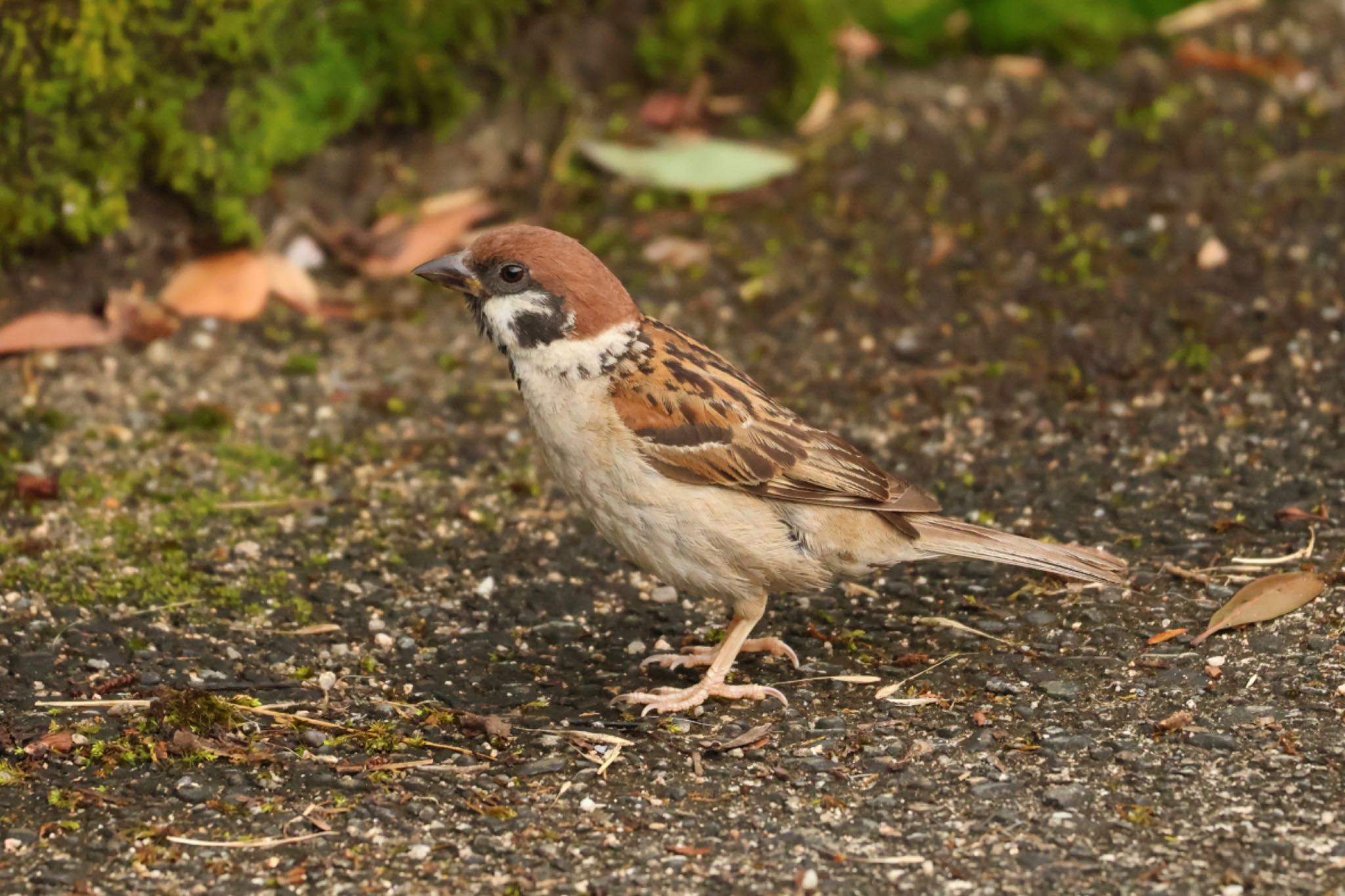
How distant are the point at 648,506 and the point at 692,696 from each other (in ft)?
1.93

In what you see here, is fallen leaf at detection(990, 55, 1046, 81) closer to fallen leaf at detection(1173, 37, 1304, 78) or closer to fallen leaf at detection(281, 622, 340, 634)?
fallen leaf at detection(1173, 37, 1304, 78)

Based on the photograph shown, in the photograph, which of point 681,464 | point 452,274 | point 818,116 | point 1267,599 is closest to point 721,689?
point 681,464

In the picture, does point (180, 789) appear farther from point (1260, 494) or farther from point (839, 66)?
point (839, 66)

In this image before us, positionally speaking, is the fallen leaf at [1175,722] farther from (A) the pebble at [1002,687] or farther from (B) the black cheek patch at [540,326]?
(B) the black cheek patch at [540,326]

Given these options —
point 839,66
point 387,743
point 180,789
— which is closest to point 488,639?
point 387,743

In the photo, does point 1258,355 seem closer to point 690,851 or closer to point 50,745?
point 690,851

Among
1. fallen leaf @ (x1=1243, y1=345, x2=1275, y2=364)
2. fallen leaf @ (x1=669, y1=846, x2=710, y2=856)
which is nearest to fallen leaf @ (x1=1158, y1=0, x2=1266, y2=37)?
fallen leaf @ (x1=1243, y1=345, x2=1275, y2=364)

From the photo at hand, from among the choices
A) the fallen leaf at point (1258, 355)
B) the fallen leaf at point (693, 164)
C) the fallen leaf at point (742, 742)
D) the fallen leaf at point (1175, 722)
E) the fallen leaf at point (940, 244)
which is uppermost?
the fallen leaf at point (693, 164)

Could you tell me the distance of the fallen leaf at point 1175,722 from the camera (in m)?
4.61

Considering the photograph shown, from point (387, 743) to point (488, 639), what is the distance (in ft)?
2.65

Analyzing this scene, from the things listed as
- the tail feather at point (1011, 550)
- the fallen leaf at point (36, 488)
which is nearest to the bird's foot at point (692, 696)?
the tail feather at point (1011, 550)

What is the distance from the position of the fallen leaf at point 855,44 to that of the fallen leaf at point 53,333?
434cm

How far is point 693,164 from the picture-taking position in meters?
8.28

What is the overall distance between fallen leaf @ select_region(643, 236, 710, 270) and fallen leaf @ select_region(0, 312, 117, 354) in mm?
2456
